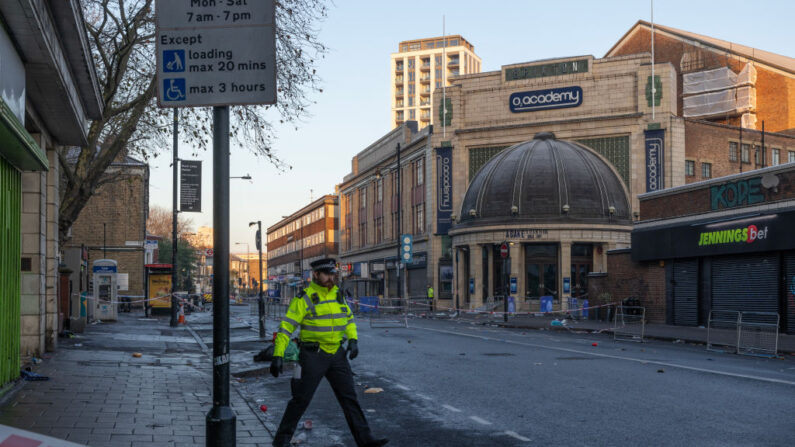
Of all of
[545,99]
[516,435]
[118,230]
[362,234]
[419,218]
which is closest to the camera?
[516,435]

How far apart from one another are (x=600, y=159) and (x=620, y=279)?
19.2 m

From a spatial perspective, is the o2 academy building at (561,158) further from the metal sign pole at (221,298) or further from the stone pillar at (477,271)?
the metal sign pole at (221,298)

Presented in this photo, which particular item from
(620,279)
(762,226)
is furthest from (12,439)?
(620,279)

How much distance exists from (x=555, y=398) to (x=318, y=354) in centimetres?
438

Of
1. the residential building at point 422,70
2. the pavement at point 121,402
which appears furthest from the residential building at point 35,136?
the residential building at point 422,70

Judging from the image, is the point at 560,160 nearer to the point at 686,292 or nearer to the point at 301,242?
the point at 686,292

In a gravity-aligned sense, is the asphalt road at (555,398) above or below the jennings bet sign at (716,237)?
below

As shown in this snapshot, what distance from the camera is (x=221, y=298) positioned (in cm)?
552

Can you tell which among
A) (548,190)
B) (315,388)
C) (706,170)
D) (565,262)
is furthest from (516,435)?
(706,170)

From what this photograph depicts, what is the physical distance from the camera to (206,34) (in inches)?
216

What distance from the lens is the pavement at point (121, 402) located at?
7551 millimetres

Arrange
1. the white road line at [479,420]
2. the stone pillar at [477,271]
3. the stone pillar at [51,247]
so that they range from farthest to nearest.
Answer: the stone pillar at [477,271] < the stone pillar at [51,247] < the white road line at [479,420]

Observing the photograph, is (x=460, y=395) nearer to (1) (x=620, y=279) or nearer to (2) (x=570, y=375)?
(2) (x=570, y=375)

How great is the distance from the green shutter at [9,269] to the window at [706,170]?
1923 inches
